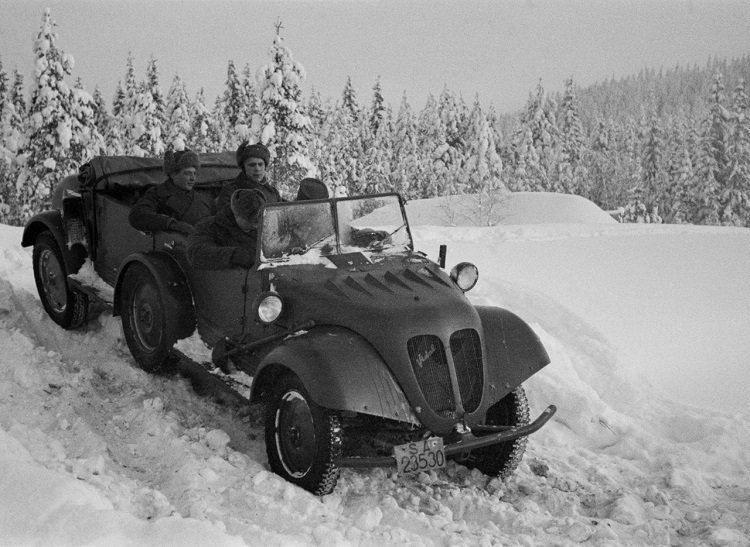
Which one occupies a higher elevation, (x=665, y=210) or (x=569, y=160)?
(x=569, y=160)

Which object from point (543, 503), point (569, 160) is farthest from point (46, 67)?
point (569, 160)

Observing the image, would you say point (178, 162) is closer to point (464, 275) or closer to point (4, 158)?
point (464, 275)

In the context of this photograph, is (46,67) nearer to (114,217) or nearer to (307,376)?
(114,217)

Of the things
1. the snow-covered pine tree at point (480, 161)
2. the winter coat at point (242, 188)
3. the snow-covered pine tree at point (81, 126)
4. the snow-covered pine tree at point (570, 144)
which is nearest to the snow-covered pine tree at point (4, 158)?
the snow-covered pine tree at point (81, 126)

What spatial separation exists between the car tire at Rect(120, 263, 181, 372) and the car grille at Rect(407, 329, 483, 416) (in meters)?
2.60

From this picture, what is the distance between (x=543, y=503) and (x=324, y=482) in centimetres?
150

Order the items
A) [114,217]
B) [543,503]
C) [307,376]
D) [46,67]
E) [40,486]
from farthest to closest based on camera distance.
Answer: [46,67] < [114,217] < [543,503] < [307,376] < [40,486]

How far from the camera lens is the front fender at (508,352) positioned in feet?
15.8

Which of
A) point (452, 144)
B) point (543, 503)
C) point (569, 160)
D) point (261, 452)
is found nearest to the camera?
point (543, 503)

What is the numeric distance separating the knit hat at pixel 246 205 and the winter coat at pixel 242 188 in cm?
46

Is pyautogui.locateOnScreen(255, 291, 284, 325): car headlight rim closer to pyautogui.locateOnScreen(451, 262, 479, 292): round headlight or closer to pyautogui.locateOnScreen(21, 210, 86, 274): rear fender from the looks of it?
pyautogui.locateOnScreen(451, 262, 479, 292): round headlight

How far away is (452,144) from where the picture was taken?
54.2m

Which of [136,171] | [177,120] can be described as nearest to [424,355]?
[136,171]

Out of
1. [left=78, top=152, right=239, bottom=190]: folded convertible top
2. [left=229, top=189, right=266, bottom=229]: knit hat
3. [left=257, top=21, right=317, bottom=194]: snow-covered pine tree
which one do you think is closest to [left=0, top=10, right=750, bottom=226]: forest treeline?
[left=257, top=21, right=317, bottom=194]: snow-covered pine tree
